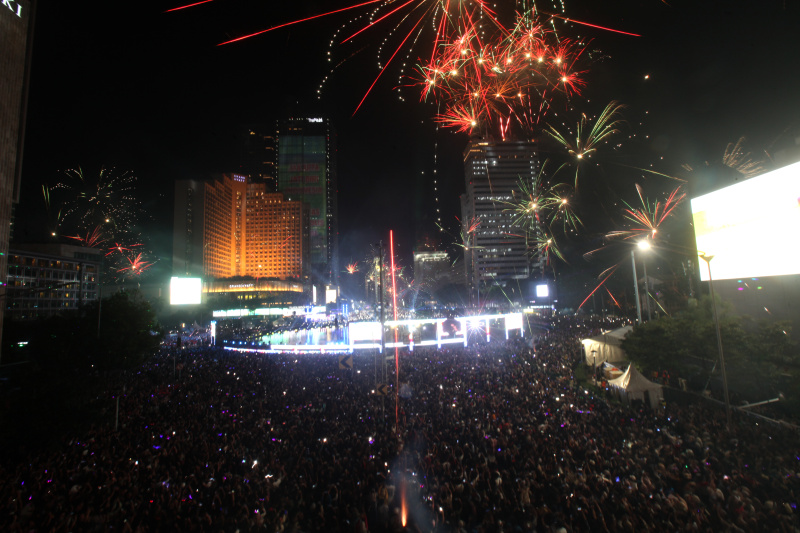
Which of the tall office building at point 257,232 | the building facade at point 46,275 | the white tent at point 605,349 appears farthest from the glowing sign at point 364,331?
the tall office building at point 257,232

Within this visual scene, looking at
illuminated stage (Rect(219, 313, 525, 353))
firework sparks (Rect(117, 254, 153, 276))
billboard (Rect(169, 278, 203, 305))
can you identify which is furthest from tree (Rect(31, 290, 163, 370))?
firework sparks (Rect(117, 254, 153, 276))

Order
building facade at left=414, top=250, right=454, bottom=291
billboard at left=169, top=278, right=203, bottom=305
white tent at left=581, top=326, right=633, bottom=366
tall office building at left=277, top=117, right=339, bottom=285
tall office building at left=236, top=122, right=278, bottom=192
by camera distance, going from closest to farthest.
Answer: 1. white tent at left=581, top=326, right=633, bottom=366
2. billboard at left=169, top=278, right=203, bottom=305
3. tall office building at left=277, top=117, right=339, bottom=285
4. tall office building at left=236, top=122, right=278, bottom=192
5. building facade at left=414, top=250, right=454, bottom=291

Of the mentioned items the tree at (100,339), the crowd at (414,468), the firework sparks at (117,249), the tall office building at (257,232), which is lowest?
the crowd at (414,468)

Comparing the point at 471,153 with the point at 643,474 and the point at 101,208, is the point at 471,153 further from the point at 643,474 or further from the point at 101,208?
the point at 643,474

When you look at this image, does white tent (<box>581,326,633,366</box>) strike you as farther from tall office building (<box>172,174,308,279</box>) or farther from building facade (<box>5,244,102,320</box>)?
tall office building (<box>172,174,308,279</box>)

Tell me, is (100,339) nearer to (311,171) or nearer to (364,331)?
(364,331)

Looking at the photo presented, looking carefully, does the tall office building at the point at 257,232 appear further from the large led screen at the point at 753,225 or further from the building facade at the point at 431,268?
the large led screen at the point at 753,225
